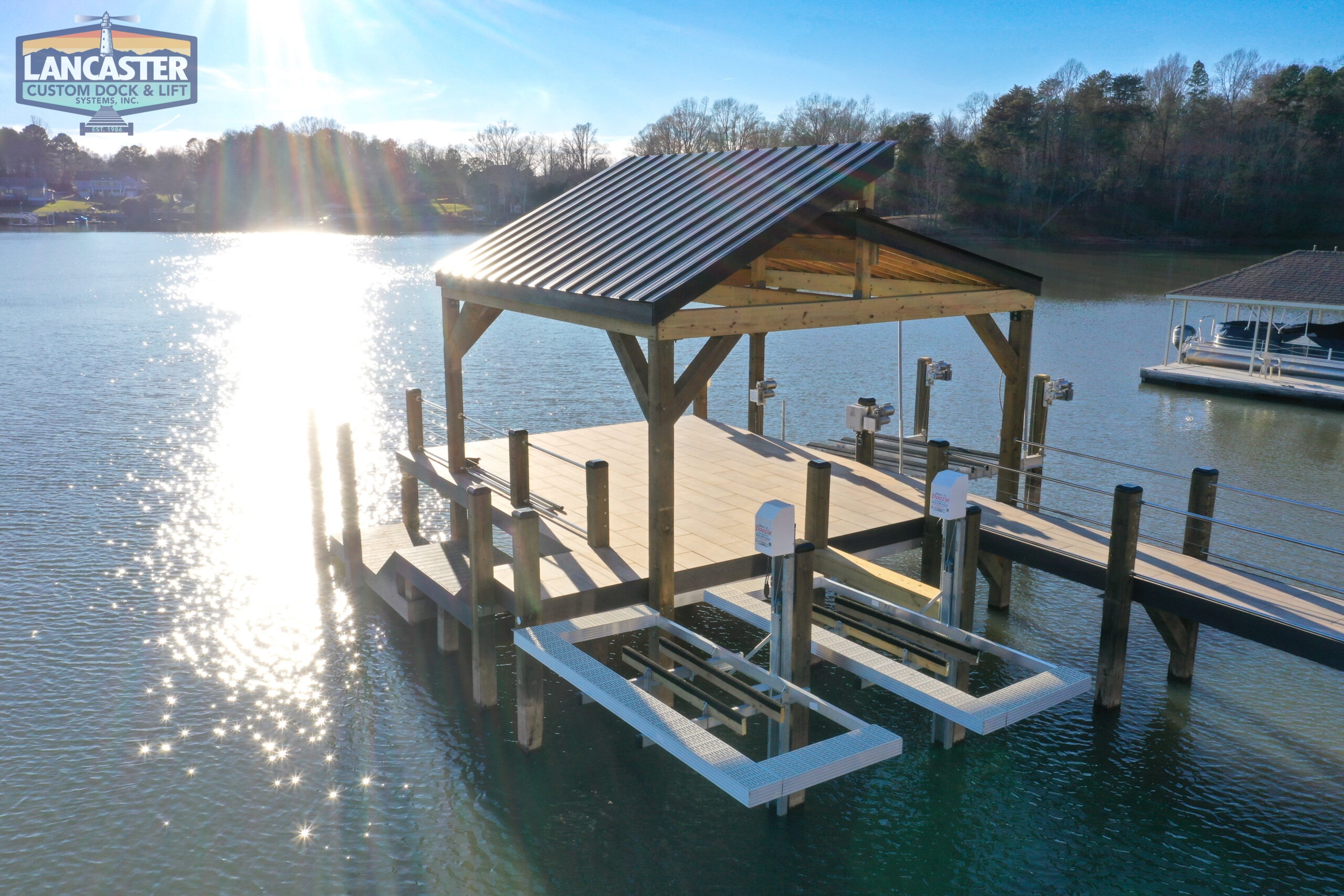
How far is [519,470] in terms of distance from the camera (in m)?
10.4

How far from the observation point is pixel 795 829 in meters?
7.21

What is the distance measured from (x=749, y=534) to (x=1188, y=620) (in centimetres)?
392

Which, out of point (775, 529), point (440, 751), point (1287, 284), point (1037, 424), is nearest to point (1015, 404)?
point (1037, 424)

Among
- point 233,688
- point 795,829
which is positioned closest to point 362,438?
point 233,688

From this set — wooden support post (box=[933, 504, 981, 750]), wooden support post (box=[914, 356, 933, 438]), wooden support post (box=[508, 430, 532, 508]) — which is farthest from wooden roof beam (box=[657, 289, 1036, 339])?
wooden support post (box=[914, 356, 933, 438])

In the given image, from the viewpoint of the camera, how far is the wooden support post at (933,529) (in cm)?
971

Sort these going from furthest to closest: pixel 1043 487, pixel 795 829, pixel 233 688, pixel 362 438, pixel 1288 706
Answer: pixel 362 438 → pixel 1043 487 → pixel 233 688 → pixel 1288 706 → pixel 795 829

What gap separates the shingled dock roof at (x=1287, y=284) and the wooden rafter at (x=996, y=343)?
56.1 feet

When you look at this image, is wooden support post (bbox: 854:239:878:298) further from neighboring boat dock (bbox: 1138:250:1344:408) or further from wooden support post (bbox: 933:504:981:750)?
neighboring boat dock (bbox: 1138:250:1344:408)

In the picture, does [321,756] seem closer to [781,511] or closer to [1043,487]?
[781,511]

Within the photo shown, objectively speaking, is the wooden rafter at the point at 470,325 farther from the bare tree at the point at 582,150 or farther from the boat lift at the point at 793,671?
the bare tree at the point at 582,150

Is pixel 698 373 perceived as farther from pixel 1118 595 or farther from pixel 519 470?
pixel 1118 595

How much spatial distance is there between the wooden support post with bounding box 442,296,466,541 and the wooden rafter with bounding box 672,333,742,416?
12.3 ft

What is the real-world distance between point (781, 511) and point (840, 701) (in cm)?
304
